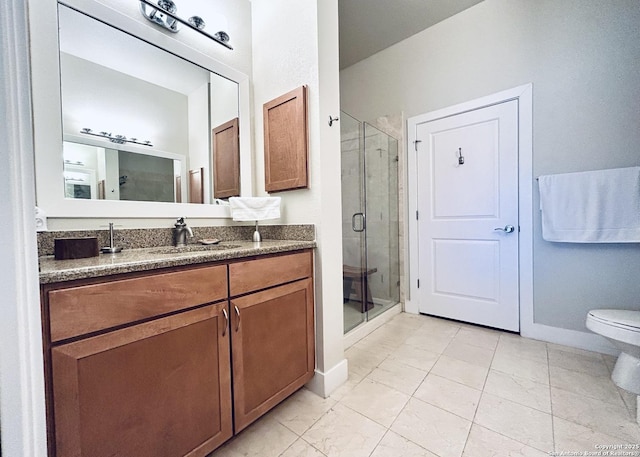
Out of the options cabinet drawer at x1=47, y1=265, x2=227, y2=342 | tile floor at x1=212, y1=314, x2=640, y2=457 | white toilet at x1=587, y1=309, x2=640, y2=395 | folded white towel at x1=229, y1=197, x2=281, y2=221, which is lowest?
tile floor at x1=212, y1=314, x2=640, y2=457

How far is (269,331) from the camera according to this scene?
1.26m

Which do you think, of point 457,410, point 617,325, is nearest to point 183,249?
point 457,410

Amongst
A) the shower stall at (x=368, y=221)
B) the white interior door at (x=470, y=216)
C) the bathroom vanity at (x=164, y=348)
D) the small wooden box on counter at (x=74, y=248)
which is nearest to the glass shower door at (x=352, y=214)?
the shower stall at (x=368, y=221)

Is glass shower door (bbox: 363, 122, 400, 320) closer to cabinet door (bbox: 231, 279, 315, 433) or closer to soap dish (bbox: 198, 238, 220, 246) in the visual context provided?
cabinet door (bbox: 231, 279, 315, 433)

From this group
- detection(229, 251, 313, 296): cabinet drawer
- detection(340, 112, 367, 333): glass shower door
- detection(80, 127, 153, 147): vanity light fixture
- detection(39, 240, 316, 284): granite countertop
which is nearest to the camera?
detection(39, 240, 316, 284): granite countertop

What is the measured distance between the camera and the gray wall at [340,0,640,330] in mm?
1832

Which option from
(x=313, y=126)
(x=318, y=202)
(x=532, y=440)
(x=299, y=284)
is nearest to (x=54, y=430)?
(x=299, y=284)

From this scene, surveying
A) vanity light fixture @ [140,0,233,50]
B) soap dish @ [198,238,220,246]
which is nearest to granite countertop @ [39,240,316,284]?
soap dish @ [198,238,220,246]

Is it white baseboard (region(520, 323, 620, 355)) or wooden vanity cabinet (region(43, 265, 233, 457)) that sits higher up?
wooden vanity cabinet (region(43, 265, 233, 457))

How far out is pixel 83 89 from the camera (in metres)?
1.26

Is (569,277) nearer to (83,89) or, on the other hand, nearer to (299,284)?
(299,284)

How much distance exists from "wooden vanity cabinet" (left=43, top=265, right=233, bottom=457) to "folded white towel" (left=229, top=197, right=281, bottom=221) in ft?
1.98

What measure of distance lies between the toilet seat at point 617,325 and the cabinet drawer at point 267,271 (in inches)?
66.6

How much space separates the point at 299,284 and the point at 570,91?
8.01 feet
